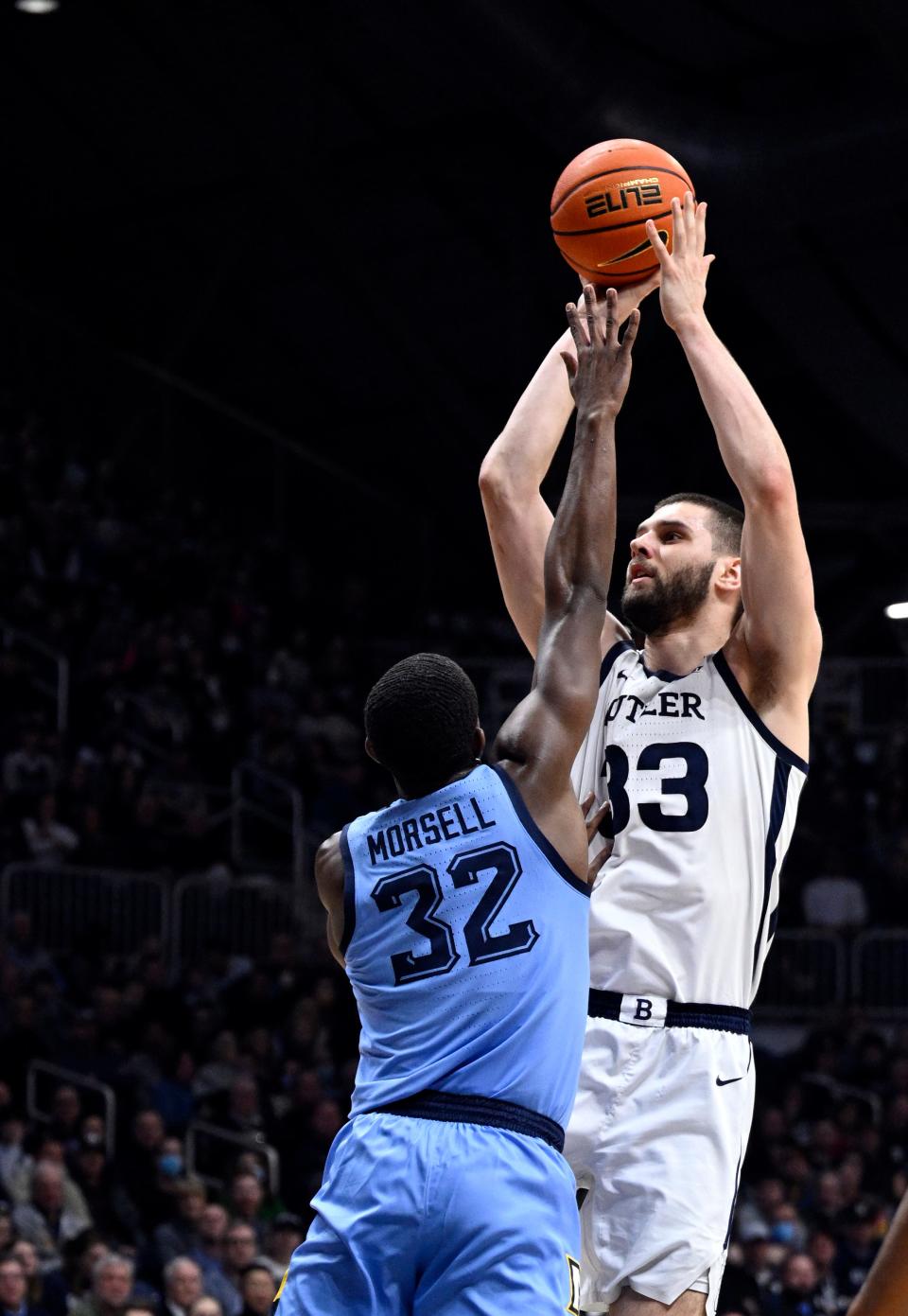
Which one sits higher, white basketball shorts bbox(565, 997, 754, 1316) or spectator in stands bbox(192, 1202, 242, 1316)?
white basketball shorts bbox(565, 997, 754, 1316)

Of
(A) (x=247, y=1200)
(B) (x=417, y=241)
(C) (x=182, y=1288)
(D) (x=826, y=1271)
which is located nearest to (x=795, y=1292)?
(D) (x=826, y=1271)

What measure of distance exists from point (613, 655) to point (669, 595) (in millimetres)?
329

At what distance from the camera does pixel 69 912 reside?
1700 centimetres

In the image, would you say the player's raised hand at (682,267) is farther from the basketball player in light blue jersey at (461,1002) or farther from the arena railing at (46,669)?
the arena railing at (46,669)

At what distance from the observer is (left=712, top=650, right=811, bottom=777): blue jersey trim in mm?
5328

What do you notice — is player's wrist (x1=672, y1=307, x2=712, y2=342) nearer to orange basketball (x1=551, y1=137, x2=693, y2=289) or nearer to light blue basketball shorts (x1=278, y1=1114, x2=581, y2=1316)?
orange basketball (x1=551, y1=137, x2=693, y2=289)

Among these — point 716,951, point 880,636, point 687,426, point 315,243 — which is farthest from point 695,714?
point 880,636

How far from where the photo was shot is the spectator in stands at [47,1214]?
41.2ft

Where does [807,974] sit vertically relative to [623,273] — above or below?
below

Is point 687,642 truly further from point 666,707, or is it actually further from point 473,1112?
point 473,1112

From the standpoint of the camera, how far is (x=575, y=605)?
471 centimetres

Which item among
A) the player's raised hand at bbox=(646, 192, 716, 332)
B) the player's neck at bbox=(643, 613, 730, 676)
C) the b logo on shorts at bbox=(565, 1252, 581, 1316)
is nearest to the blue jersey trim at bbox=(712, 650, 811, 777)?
the player's neck at bbox=(643, 613, 730, 676)

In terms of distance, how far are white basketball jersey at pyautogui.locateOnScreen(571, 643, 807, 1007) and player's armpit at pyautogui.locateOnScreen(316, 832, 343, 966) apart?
0.88 meters

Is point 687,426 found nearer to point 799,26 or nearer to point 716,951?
point 799,26
